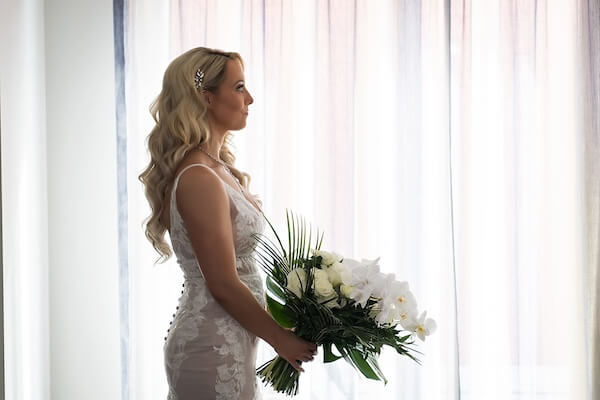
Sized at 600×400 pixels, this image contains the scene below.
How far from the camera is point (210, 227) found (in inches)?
65.6

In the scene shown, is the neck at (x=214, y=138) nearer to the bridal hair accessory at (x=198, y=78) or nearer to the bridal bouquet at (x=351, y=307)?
the bridal hair accessory at (x=198, y=78)

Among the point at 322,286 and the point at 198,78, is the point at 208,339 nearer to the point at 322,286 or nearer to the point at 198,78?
the point at 322,286

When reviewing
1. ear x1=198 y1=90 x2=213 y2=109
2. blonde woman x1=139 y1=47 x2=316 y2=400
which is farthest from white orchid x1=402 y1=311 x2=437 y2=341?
ear x1=198 y1=90 x2=213 y2=109

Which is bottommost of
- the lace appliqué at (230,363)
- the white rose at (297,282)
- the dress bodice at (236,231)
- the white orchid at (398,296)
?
the lace appliqué at (230,363)

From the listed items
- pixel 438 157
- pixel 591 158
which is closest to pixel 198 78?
pixel 438 157

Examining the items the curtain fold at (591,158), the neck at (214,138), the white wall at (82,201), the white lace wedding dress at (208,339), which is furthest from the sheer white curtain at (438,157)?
the white lace wedding dress at (208,339)

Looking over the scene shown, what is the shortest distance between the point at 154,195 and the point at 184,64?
1.23 ft

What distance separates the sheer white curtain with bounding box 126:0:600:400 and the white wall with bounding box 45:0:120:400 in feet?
0.62

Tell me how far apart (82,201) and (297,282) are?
182 centimetres

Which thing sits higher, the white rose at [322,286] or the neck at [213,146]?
the neck at [213,146]

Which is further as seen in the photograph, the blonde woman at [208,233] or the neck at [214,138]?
the neck at [214,138]

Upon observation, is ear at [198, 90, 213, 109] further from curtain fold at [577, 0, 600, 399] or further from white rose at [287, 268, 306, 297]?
curtain fold at [577, 0, 600, 399]

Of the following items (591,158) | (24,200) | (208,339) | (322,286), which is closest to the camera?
(322,286)

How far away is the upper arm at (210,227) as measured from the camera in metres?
1.67
